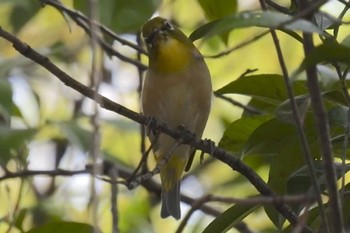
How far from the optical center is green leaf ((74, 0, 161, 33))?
5.93ft

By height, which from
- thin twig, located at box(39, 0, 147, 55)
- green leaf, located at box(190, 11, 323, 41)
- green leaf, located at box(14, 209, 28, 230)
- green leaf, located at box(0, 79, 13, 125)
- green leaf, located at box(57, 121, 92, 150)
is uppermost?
thin twig, located at box(39, 0, 147, 55)

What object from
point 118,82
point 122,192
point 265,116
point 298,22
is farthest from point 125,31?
point 118,82

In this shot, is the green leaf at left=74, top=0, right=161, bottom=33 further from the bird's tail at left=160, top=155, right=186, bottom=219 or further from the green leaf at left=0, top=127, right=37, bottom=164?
the bird's tail at left=160, top=155, right=186, bottom=219

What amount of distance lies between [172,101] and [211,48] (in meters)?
0.19

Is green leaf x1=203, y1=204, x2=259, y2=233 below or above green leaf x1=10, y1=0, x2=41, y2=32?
below

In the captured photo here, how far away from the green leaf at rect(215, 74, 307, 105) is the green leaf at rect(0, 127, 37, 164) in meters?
0.53

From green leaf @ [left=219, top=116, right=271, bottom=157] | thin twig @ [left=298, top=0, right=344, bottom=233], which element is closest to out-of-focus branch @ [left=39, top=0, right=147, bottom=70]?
green leaf @ [left=219, top=116, right=271, bottom=157]

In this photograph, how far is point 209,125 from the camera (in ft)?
10.5

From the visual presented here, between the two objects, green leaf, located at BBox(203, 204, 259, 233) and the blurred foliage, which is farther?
green leaf, located at BBox(203, 204, 259, 233)

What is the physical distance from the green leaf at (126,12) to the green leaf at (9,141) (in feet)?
1.05

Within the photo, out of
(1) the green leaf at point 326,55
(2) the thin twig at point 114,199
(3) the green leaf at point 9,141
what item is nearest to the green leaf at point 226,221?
(2) the thin twig at point 114,199

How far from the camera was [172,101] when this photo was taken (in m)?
2.29

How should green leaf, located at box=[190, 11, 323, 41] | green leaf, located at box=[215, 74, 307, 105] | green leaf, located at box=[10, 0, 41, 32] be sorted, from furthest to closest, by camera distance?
1. green leaf, located at box=[10, 0, 41, 32]
2. green leaf, located at box=[215, 74, 307, 105]
3. green leaf, located at box=[190, 11, 323, 41]

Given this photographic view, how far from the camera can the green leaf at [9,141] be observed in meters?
1.94
